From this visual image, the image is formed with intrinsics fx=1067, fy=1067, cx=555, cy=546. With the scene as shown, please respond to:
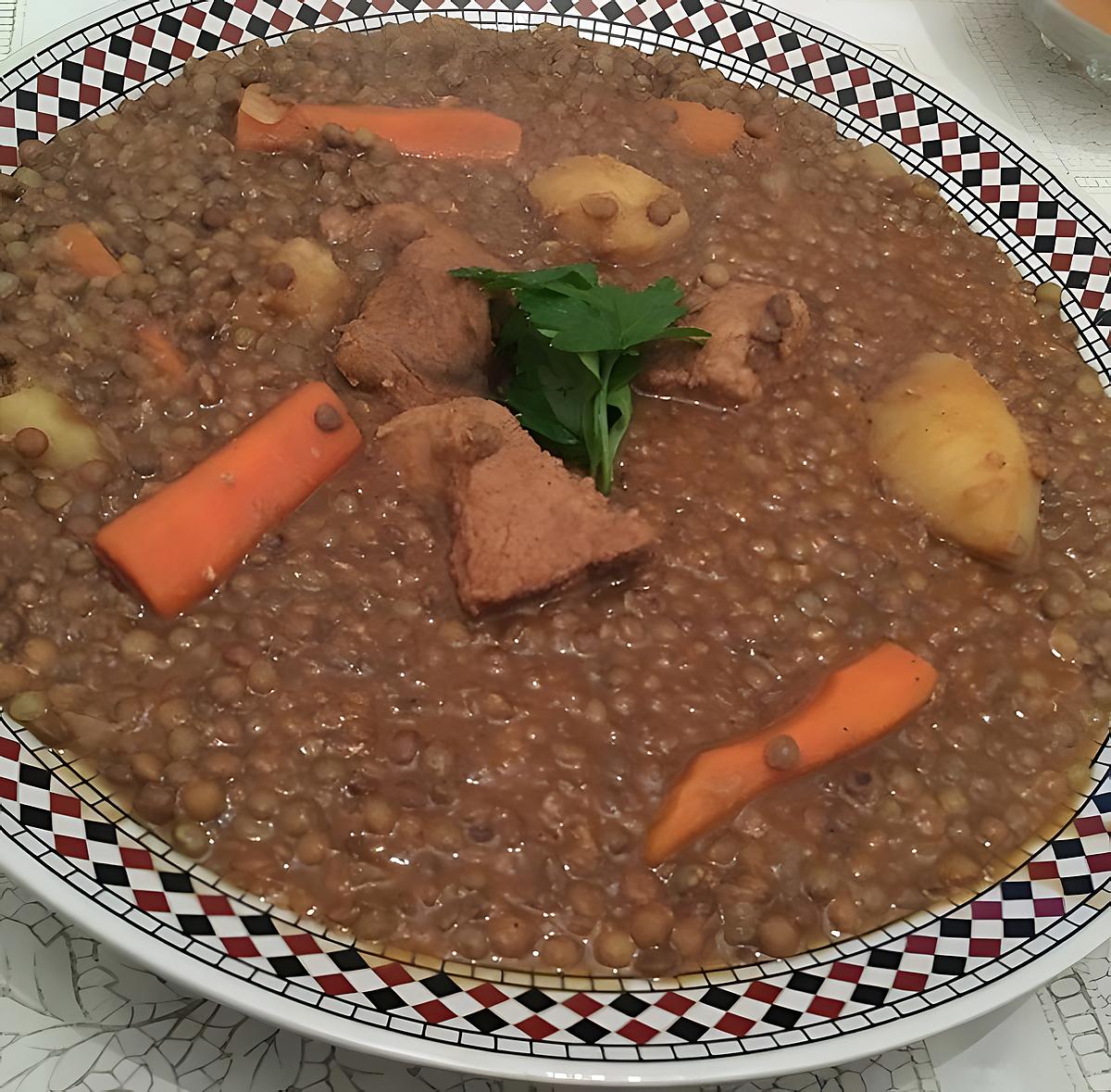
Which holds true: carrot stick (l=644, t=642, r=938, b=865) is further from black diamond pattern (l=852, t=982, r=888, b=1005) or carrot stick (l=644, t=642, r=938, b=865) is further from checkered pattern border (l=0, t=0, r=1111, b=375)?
checkered pattern border (l=0, t=0, r=1111, b=375)

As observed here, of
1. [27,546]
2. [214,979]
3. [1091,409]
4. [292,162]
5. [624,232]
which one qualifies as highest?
[1091,409]

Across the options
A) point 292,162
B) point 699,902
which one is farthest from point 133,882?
point 292,162

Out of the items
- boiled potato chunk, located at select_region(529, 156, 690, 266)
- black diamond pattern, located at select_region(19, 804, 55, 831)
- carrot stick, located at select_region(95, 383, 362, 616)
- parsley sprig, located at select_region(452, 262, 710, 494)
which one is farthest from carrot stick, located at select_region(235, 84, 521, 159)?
black diamond pattern, located at select_region(19, 804, 55, 831)

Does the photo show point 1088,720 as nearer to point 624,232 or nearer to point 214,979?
point 624,232

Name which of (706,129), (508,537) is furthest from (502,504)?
(706,129)

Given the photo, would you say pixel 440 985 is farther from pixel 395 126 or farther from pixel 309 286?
pixel 395 126

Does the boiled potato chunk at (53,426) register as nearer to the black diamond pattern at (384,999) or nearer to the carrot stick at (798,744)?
the black diamond pattern at (384,999)
